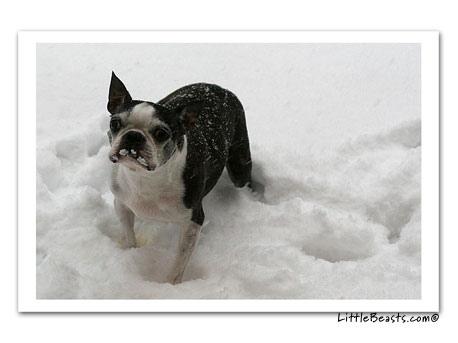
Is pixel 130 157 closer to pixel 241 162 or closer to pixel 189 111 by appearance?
pixel 189 111

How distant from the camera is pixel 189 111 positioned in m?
3.09

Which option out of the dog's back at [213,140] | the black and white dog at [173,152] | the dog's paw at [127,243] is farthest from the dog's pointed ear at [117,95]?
the dog's paw at [127,243]

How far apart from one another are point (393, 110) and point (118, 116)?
10.1ft

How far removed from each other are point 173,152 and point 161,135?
20 centimetres

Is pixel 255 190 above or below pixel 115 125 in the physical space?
below

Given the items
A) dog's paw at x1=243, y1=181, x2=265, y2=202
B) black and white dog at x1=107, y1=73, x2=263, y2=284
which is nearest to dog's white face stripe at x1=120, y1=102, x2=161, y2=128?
black and white dog at x1=107, y1=73, x2=263, y2=284

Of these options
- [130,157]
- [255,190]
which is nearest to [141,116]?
[130,157]

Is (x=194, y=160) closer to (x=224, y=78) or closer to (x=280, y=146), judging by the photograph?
(x=280, y=146)

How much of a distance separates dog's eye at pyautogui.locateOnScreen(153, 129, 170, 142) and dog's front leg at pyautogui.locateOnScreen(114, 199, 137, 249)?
0.91 m

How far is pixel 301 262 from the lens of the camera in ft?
11.8

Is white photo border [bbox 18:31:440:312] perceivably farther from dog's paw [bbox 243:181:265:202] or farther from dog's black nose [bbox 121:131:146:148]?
dog's paw [bbox 243:181:265:202]

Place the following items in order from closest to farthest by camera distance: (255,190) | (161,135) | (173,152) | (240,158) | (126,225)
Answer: (161,135) < (173,152) < (126,225) < (240,158) < (255,190)

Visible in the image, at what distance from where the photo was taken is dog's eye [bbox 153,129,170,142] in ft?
9.39
